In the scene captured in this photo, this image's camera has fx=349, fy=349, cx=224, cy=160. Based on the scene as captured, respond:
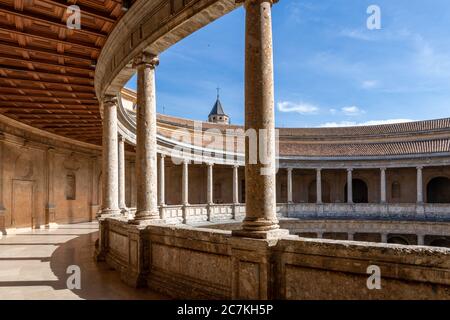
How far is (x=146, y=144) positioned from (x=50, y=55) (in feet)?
13.3

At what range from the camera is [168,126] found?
2959cm

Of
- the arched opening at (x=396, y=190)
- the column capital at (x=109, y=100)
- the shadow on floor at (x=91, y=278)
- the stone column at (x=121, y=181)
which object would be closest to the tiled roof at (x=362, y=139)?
the arched opening at (x=396, y=190)

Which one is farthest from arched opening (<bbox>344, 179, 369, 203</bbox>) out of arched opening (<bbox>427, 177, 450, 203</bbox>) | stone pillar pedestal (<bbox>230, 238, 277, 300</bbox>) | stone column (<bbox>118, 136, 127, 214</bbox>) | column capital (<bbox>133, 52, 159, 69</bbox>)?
stone pillar pedestal (<bbox>230, 238, 277, 300</bbox>)

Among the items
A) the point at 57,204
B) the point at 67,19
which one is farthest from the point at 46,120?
the point at 67,19

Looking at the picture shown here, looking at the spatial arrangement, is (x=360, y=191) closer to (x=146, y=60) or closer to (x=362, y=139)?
(x=362, y=139)

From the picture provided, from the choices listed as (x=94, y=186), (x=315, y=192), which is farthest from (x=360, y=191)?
(x=94, y=186)

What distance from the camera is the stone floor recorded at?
22.2 ft

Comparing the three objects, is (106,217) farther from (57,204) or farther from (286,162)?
(286,162)

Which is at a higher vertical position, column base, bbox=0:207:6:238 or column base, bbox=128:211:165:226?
column base, bbox=128:211:165:226

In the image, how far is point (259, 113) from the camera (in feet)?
17.8

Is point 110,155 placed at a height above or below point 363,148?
below

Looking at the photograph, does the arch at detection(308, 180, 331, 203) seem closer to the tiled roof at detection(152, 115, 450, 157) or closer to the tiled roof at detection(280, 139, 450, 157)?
the tiled roof at detection(280, 139, 450, 157)

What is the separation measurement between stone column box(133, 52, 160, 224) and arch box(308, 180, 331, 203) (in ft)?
95.2

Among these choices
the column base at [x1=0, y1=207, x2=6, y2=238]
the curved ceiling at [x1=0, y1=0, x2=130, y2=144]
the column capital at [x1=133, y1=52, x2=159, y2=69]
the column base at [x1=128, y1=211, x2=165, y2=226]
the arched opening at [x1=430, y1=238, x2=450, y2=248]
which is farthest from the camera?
the arched opening at [x1=430, y1=238, x2=450, y2=248]
